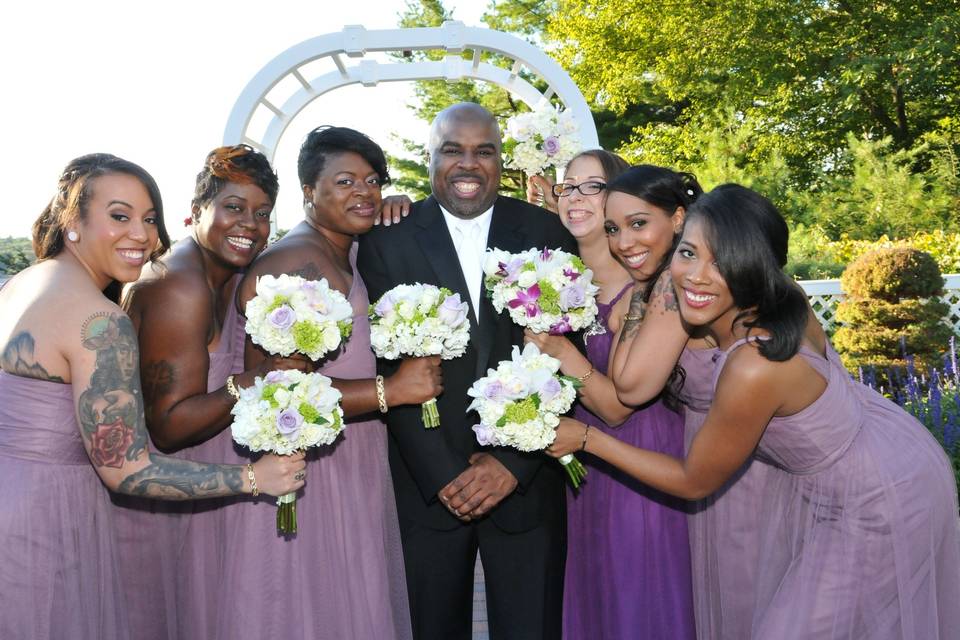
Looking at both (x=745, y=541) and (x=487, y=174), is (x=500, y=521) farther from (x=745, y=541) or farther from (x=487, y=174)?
(x=487, y=174)

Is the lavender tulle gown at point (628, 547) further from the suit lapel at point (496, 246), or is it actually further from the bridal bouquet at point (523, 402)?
the bridal bouquet at point (523, 402)

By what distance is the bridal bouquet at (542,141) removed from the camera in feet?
18.6

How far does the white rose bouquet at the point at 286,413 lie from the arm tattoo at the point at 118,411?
36cm

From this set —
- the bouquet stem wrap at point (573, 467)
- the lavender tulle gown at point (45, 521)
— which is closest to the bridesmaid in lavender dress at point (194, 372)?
the lavender tulle gown at point (45, 521)

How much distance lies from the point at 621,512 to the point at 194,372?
2365 millimetres

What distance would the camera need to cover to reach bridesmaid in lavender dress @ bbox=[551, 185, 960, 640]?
345cm

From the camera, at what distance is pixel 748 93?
26766mm

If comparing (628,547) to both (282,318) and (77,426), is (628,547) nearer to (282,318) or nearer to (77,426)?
(282,318)

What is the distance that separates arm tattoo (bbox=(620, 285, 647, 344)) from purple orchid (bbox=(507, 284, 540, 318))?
0.57 metres

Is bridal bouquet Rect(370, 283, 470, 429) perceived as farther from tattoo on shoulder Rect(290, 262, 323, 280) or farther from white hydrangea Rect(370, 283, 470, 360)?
tattoo on shoulder Rect(290, 262, 323, 280)

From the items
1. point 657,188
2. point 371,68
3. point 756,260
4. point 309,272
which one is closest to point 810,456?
point 756,260

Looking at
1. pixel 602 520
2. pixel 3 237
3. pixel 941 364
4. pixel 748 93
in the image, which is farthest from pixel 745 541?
pixel 748 93

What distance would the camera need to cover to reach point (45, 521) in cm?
332

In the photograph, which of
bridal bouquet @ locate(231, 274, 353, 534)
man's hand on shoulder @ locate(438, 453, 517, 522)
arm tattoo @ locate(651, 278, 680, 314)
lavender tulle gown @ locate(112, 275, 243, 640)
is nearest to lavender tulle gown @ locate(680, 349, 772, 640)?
arm tattoo @ locate(651, 278, 680, 314)
